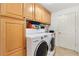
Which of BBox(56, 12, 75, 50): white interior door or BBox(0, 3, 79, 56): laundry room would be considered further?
BBox(56, 12, 75, 50): white interior door

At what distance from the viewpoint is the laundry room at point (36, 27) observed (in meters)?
0.86

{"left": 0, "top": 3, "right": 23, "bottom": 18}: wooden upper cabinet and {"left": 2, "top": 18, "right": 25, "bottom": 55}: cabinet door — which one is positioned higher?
{"left": 0, "top": 3, "right": 23, "bottom": 18}: wooden upper cabinet

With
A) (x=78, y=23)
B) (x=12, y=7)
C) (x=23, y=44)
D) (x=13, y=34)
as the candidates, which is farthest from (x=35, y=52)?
(x=78, y=23)

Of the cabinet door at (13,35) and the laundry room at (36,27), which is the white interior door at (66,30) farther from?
the cabinet door at (13,35)

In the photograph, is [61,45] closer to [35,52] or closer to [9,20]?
[35,52]

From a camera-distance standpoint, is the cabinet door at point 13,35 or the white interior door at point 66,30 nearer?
the cabinet door at point 13,35

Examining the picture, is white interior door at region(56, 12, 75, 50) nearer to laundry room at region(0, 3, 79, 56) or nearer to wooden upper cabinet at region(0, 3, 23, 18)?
laundry room at region(0, 3, 79, 56)

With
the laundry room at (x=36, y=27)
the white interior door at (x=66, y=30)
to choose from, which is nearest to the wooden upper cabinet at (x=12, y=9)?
the laundry room at (x=36, y=27)

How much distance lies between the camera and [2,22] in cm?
81

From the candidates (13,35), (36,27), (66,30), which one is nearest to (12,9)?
(13,35)

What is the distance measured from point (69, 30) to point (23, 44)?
0.73 meters

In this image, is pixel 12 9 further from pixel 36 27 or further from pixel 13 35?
pixel 36 27

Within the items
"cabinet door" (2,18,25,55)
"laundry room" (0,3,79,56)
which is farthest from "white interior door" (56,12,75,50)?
"cabinet door" (2,18,25,55)

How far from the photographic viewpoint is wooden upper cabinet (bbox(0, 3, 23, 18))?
2.72 ft
